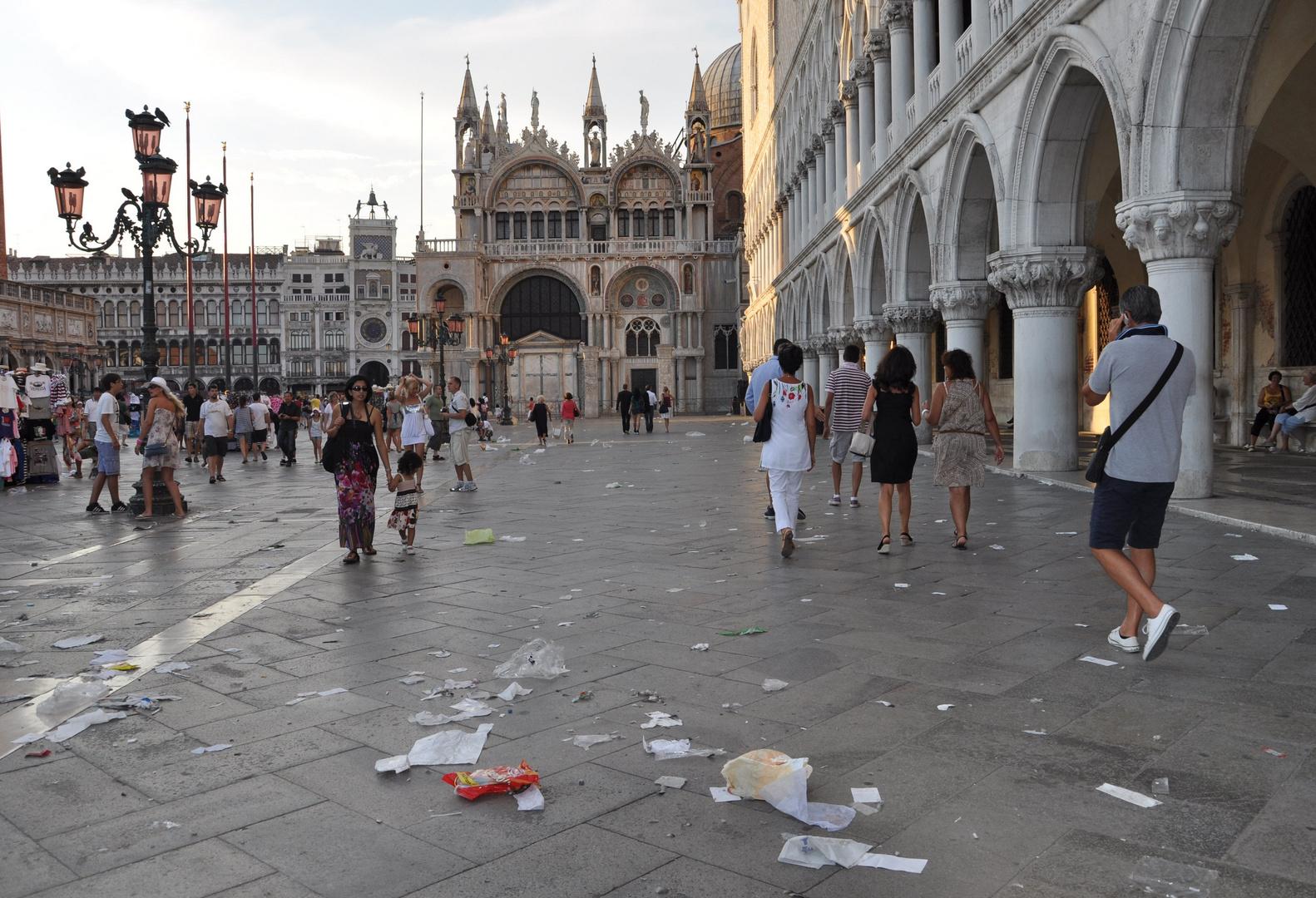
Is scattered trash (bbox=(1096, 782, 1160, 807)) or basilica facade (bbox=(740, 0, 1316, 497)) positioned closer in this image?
scattered trash (bbox=(1096, 782, 1160, 807))

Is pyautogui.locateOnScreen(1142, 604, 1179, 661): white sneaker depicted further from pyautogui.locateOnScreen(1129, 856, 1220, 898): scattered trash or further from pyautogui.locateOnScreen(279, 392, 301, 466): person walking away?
pyautogui.locateOnScreen(279, 392, 301, 466): person walking away

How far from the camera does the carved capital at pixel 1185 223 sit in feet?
31.1

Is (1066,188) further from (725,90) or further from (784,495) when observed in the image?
(725,90)

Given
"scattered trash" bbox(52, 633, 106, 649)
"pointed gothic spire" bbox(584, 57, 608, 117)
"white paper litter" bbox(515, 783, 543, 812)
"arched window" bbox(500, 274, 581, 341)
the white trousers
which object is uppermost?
"pointed gothic spire" bbox(584, 57, 608, 117)

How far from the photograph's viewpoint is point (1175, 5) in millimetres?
9109

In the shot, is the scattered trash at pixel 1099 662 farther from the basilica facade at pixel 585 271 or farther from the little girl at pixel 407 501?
the basilica facade at pixel 585 271

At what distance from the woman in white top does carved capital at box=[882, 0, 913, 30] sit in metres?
13.1

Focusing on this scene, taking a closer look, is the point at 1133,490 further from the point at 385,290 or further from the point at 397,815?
the point at 385,290

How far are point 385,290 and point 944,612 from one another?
8687 cm

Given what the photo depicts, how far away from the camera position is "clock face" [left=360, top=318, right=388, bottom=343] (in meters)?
87.8

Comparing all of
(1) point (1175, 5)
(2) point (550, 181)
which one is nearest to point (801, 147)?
(1) point (1175, 5)

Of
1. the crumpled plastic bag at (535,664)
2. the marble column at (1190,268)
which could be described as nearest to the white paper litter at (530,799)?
the crumpled plastic bag at (535,664)

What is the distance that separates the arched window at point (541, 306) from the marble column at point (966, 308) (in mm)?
44230

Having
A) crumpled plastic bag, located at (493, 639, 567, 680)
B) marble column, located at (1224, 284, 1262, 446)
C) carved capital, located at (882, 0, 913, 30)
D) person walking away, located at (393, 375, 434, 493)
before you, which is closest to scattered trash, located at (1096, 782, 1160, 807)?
crumpled plastic bag, located at (493, 639, 567, 680)
